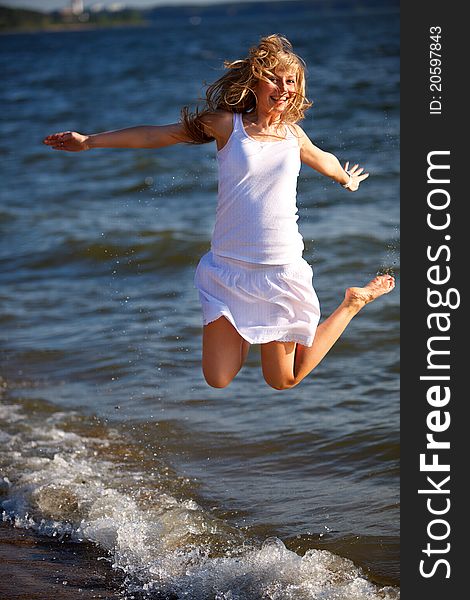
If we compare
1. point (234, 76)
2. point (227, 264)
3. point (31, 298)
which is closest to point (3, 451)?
point (227, 264)

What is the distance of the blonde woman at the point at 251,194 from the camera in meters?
4.69

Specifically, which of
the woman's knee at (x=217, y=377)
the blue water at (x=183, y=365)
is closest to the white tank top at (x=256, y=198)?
the woman's knee at (x=217, y=377)

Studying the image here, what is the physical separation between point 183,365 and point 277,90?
3.52 meters

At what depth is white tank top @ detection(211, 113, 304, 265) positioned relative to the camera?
4.67 metres

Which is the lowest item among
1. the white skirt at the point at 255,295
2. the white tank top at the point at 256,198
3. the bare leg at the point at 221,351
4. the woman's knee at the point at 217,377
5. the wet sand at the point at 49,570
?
the wet sand at the point at 49,570

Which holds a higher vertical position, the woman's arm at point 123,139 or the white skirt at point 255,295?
the woman's arm at point 123,139

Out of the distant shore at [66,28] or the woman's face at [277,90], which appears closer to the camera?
the woman's face at [277,90]

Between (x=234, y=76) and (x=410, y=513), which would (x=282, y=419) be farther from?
(x=234, y=76)

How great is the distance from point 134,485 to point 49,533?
2.52 feet

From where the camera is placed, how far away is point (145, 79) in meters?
32.5

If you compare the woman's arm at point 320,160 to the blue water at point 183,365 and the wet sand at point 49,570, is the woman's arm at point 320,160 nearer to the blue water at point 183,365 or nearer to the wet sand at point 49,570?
the blue water at point 183,365

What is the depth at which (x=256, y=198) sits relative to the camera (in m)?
4.69

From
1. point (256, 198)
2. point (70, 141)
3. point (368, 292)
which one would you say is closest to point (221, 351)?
point (256, 198)

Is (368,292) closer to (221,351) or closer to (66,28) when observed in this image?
(221,351)
